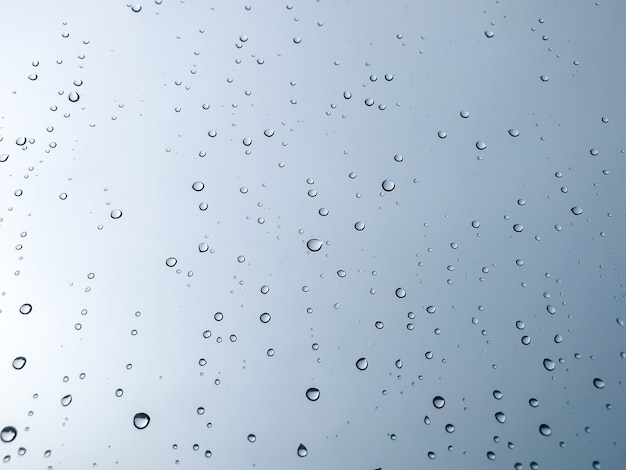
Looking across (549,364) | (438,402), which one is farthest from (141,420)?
(549,364)

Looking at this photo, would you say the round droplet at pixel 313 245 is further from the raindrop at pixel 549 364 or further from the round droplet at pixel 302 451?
the raindrop at pixel 549 364

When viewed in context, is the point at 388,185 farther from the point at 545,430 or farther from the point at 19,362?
the point at 19,362

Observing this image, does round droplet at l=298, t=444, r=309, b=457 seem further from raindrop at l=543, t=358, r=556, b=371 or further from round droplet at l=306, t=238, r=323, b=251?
raindrop at l=543, t=358, r=556, b=371

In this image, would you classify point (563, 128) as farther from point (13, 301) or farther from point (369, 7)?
point (13, 301)

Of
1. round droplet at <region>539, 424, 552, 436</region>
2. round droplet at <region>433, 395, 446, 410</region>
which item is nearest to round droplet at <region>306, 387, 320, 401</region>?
round droplet at <region>433, 395, 446, 410</region>

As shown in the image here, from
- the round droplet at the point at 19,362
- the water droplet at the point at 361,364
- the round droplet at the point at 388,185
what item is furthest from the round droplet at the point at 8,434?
the round droplet at the point at 388,185

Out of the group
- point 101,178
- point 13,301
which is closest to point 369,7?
point 101,178
